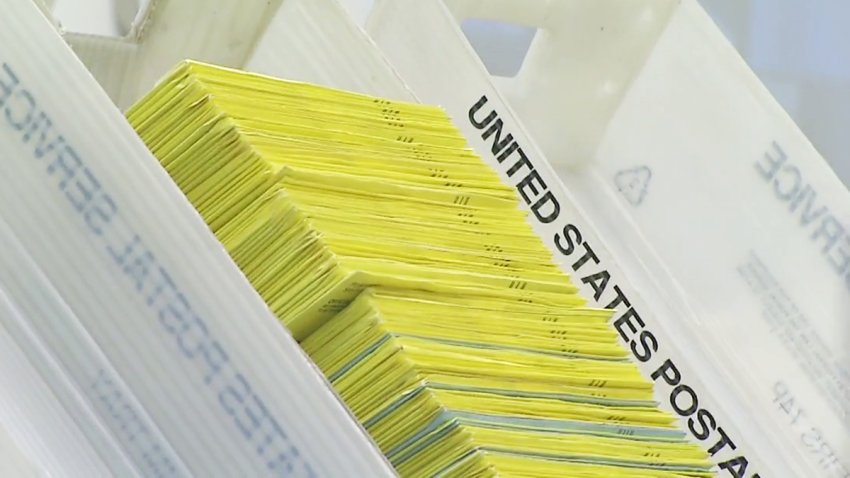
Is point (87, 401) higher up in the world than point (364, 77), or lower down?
lower down

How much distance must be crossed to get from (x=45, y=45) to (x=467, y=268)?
288 mm

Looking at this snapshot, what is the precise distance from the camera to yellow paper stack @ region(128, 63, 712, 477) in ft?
2.19

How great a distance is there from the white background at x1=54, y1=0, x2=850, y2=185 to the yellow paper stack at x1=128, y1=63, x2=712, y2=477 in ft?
5.80

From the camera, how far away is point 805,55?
2445 millimetres

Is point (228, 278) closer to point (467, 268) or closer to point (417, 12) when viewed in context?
point (467, 268)

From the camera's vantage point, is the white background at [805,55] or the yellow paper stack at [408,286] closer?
the yellow paper stack at [408,286]

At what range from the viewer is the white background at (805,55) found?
2432 millimetres

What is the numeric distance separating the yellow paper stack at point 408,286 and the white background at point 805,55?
5.80 feet

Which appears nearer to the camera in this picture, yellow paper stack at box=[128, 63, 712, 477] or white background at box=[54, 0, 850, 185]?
yellow paper stack at box=[128, 63, 712, 477]

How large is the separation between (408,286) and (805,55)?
1.96 m

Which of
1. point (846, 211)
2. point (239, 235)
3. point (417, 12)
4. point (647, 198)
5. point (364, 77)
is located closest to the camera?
point (239, 235)

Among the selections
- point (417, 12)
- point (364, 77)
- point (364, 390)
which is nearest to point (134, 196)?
point (364, 390)

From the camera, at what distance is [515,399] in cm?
69

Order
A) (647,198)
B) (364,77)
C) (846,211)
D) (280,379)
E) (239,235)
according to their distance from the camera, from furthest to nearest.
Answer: (647,198) < (846,211) < (364,77) < (239,235) < (280,379)
